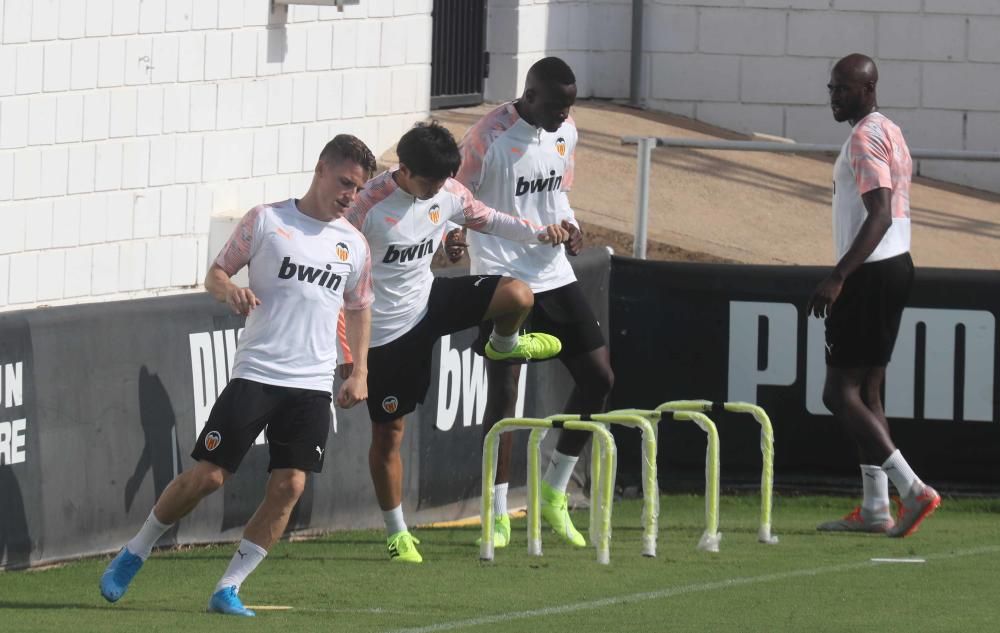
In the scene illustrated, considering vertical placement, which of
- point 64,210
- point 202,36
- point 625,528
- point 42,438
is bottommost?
point 625,528

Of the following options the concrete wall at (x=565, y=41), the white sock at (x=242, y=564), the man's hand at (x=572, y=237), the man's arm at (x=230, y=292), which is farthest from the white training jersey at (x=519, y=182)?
the concrete wall at (x=565, y=41)

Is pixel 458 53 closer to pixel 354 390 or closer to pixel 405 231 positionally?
pixel 405 231

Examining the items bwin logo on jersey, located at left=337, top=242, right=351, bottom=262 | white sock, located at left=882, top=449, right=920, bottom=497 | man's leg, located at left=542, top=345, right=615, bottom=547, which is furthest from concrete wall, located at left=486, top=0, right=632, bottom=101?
bwin logo on jersey, located at left=337, top=242, right=351, bottom=262

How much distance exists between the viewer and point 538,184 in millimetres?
9750

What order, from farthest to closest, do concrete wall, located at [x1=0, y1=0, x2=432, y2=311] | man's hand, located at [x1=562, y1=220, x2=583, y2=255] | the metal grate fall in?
the metal grate, concrete wall, located at [x1=0, y1=0, x2=432, y2=311], man's hand, located at [x1=562, y1=220, x2=583, y2=255]

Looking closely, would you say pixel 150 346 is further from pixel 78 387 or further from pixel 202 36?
pixel 202 36

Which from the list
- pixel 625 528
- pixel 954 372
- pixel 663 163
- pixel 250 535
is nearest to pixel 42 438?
pixel 250 535

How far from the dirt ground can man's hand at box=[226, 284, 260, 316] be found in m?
A: 7.03

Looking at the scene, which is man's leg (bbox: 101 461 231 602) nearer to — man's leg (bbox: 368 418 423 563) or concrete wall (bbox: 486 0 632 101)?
man's leg (bbox: 368 418 423 563)

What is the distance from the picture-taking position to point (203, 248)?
1335 cm

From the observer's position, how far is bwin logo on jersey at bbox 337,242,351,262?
7727 millimetres

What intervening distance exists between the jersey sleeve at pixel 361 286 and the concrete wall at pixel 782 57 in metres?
9.42

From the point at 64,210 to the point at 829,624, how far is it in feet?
20.7

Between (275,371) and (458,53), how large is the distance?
389 inches
